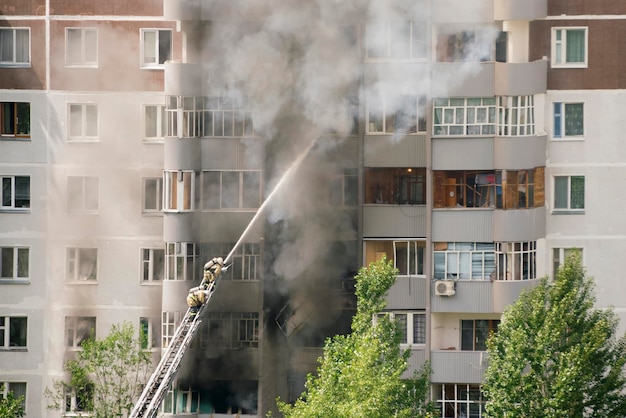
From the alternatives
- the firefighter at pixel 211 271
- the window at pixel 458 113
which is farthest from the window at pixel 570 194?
the firefighter at pixel 211 271

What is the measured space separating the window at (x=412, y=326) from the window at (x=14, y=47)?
12729 mm

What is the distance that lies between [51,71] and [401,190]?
411 inches

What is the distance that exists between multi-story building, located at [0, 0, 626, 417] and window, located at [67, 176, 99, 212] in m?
0.74

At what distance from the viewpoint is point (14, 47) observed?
71.2 meters

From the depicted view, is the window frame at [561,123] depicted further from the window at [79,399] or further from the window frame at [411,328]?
the window at [79,399]

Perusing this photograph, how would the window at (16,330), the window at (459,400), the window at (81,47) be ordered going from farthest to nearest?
1. the window at (16,330)
2. the window at (81,47)
3. the window at (459,400)

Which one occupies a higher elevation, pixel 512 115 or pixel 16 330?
pixel 512 115

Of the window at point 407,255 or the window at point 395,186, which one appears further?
the window at point 407,255

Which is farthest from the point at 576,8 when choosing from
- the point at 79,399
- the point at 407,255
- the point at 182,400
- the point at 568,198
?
the point at 79,399

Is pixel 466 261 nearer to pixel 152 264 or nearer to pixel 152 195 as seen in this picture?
pixel 152 264

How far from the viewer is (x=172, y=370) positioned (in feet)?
214

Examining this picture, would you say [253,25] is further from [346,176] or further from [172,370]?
[172,370]

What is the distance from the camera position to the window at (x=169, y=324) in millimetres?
69688

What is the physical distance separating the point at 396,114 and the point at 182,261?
7190mm
